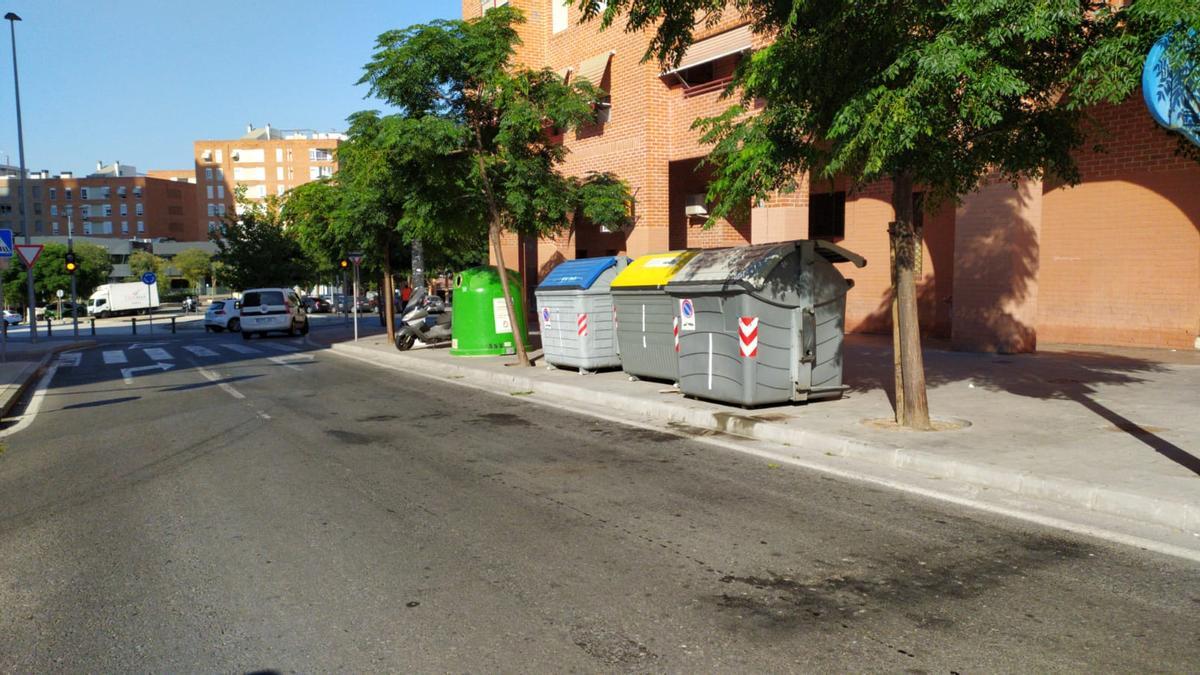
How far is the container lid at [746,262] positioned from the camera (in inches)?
387

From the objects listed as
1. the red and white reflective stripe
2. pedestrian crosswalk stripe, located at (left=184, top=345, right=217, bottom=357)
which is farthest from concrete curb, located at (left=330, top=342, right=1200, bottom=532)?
pedestrian crosswalk stripe, located at (left=184, top=345, right=217, bottom=357)

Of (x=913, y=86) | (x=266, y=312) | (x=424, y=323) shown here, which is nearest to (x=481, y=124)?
(x=424, y=323)

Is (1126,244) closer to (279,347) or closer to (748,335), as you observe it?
(748,335)

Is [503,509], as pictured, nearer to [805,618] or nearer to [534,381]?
[805,618]

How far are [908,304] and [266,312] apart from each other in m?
27.5

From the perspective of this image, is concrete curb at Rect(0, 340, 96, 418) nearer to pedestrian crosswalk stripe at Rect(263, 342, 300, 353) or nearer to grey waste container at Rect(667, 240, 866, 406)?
pedestrian crosswalk stripe at Rect(263, 342, 300, 353)

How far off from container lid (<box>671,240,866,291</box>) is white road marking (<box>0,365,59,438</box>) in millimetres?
8865

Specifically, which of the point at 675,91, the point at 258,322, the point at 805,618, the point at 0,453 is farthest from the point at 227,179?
the point at 805,618

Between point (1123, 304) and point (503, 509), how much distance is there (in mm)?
14329

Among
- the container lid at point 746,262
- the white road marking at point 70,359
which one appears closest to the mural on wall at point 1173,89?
the container lid at point 746,262

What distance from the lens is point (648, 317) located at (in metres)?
12.5

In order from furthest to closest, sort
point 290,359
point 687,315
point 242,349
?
point 242,349
point 290,359
point 687,315

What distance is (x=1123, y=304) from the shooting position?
616 inches

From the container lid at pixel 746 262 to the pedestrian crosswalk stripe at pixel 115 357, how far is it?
17.0 m
